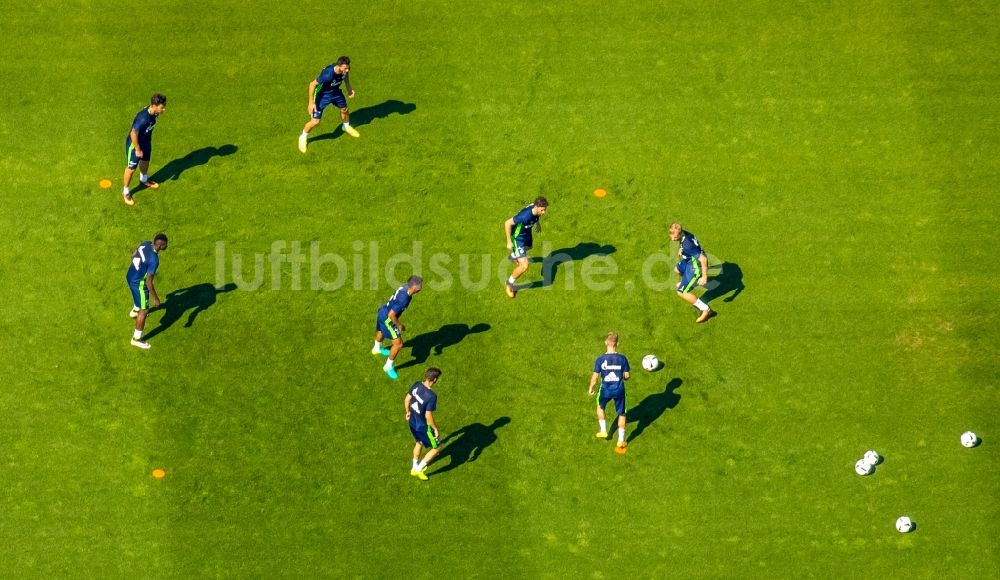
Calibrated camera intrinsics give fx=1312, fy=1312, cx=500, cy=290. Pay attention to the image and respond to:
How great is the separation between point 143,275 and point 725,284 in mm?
12380

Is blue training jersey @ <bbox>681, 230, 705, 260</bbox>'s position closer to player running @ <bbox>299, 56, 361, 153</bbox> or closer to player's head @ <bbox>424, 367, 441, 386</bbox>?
player's head @ <bbox>424, 367, 441, 386</bbox>

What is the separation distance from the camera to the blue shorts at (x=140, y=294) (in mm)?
26934

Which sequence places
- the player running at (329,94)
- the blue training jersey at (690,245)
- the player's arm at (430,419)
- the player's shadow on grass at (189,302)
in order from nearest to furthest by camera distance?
the player's arm at (430,419) → the blue training jersey at (690,245) → the player's shadow on grass at (189,302) → the player running at (329,94)

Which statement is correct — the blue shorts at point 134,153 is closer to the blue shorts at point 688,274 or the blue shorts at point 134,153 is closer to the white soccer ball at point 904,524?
the blue shorts at point 688,274

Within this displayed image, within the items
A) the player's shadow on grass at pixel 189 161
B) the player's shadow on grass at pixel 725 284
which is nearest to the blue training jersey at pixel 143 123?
the player's shadow on grass at pixel 189 161

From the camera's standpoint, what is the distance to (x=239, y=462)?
1033 inches

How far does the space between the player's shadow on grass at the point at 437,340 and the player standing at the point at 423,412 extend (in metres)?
1.88

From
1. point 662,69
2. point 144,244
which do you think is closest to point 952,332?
point 662,69

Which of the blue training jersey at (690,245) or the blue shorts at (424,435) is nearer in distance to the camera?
the blue shorts at (424,435)

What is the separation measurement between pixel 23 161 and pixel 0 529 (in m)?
8.81

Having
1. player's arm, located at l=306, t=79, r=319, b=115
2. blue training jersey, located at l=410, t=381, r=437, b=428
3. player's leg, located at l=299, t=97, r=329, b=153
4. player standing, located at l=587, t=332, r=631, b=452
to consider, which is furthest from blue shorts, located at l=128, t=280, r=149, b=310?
player standing, located at l=587, t=332, r=631, b=452

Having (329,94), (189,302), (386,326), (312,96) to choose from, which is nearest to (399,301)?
(386,326)

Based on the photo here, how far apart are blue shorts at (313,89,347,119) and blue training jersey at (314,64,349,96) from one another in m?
0.08

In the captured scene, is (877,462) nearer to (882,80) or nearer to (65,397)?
(882,80)
